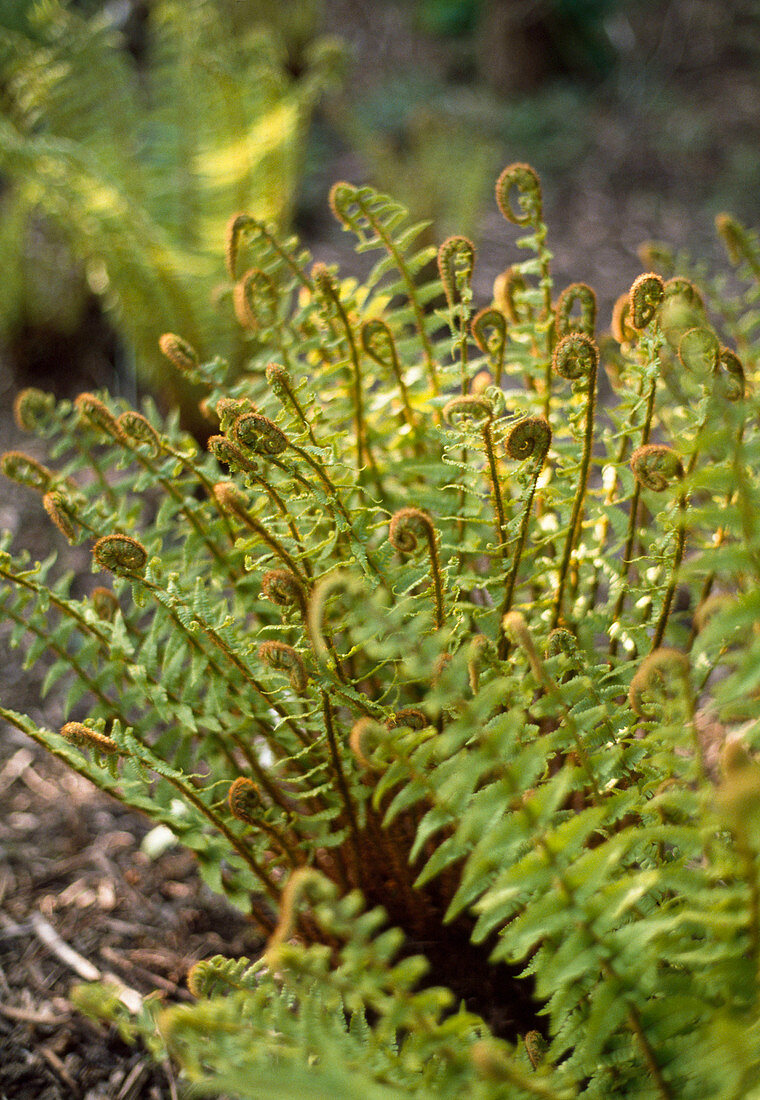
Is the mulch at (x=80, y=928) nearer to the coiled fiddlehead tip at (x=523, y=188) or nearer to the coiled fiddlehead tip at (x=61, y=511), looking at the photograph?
the coiled fiddlehead tip at (x=61, y=511)

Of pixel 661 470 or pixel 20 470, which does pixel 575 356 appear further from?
pixel 20 470

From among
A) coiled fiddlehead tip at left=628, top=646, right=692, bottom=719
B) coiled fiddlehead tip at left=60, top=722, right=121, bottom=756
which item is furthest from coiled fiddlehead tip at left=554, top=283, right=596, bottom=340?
coiled fiddlehead tip at left=60, top=722, right=121, bottom=756

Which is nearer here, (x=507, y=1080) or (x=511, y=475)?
(x=507, y=1080)

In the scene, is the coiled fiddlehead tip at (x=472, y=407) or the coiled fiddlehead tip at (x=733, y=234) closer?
the coiled fiddlehead tip at (x=472, y=407)

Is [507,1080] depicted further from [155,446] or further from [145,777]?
[155,446]

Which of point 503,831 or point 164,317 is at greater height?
point 164,317

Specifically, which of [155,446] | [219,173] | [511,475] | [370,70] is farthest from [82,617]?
[370,70]

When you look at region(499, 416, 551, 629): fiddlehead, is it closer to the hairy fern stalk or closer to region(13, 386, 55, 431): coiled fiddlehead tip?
the hairy fern stalk

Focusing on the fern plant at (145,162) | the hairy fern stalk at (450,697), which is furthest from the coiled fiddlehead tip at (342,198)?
the fern plant at (145,162)
